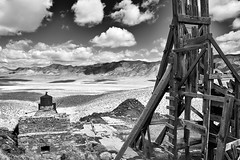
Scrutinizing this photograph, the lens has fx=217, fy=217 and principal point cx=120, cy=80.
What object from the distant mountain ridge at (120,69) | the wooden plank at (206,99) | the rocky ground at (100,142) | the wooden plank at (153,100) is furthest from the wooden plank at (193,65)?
the distant mountain ridge at (120,69)

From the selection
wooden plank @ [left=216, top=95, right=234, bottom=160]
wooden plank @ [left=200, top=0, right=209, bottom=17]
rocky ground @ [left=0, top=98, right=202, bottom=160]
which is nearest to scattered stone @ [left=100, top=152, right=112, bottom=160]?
rocky ground @ [left=0, top=98, right=202, bottom=160]

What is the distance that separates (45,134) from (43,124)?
397 millimetres

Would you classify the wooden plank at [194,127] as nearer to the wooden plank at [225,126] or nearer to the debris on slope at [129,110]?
the wooden plank at [225,126]

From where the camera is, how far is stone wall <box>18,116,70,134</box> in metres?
8.31

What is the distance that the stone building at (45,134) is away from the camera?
827 centimetres

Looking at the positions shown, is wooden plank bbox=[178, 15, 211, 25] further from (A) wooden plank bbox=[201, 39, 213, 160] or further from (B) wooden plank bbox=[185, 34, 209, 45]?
(A) wooden plank bbox=[201, 39, 213, 160]

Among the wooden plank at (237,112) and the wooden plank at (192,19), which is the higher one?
the wooden plank at (192,19)

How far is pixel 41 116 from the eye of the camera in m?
8.55

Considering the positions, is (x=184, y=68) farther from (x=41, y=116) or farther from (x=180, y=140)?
(x=41, y=116)

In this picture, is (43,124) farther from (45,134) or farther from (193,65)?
(193,65)

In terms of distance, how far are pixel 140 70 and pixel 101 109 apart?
10319 centimetres

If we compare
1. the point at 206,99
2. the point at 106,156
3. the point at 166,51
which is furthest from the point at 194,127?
the point at 106,156

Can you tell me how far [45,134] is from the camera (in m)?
8.45

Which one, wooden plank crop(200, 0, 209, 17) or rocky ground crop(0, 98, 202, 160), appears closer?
wooden plank crop(200, 0, 209, 17)
